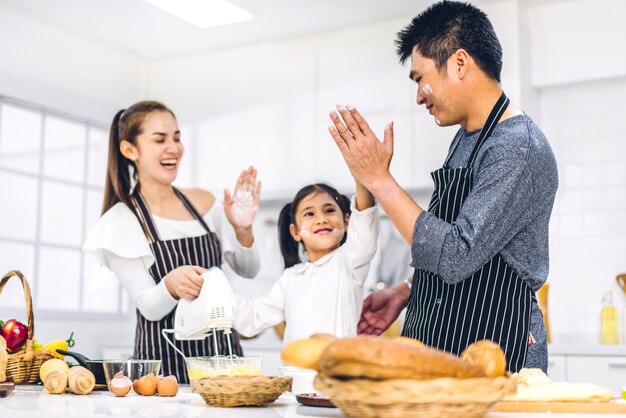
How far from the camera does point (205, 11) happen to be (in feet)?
11.2

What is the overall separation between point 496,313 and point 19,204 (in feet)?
10.4

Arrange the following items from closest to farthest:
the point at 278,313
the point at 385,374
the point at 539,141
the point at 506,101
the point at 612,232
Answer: the point at 385,374
the point at 539,141
the point at 506,101
the point at 278,313
the point at 612,232

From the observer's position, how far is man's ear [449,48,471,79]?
1.75 meters

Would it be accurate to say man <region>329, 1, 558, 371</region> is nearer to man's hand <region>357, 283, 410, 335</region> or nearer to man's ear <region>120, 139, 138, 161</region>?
man's hand <region>357, 283, 410, 335</region>

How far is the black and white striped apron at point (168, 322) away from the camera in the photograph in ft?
8.11

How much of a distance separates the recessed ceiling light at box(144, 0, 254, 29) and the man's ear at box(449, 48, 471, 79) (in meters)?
1.75

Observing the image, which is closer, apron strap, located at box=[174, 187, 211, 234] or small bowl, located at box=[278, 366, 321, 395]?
small bowl, located at box=[278, 366, 321, 395]

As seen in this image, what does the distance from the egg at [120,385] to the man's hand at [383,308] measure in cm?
74

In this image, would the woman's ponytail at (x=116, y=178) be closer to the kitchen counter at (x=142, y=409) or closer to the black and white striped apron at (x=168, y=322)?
the black and white striped apron at (x=168, y=322)

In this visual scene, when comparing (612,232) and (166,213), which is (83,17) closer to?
(166,213)

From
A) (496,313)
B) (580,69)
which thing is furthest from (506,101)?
(580,69)

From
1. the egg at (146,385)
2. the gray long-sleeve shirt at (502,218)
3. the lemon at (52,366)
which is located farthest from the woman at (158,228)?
the gray long-sleeve shirt at (502,218)

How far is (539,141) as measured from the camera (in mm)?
1621

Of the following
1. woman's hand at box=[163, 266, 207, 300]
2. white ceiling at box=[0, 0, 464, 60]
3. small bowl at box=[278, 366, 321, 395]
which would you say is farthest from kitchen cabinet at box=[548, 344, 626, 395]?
small bowl at box=[278, 366, 321, 395]
